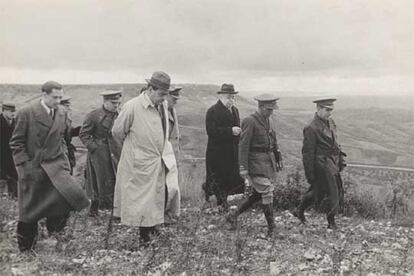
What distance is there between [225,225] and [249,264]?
1.76 m

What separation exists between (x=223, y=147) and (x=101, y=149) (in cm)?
193

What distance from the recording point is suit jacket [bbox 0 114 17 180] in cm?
1018

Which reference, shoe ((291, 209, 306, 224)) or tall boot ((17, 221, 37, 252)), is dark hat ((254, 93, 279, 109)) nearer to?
shoe ((291, 209, 306, 224))

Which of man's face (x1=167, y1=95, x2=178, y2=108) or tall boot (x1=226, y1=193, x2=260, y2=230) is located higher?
man's face (x1=167, y1=95, x2=178, y2=108)

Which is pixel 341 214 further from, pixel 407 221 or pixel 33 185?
pixel 33 185

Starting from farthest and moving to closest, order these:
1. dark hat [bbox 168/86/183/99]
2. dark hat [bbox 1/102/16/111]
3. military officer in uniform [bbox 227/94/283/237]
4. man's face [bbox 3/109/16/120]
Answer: man's face [bbox 3/109/16/120]
dark hat [bbox 1/102/16/111]
dark hat [bbox 168/86/183/99]
military officer in uniform [bbox 227/94/283/237]

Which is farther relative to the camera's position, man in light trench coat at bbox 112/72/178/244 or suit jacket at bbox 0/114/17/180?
suit jacket at bbox 0/114/17/180

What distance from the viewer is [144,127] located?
6.09m

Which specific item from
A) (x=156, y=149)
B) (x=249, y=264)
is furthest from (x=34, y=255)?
(x=249, y=264)

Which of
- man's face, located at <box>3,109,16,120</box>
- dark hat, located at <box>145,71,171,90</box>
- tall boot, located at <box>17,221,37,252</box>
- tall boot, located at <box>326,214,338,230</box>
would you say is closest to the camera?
tall boot, located at <box>17,221,37,252</box>

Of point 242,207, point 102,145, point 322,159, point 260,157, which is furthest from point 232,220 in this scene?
point 102,145

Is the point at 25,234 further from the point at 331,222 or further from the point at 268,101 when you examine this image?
the point at 331,222

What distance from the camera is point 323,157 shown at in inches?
299

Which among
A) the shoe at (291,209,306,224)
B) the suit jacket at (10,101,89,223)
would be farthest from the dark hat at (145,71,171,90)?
the shoe at (291,209,306,224)
